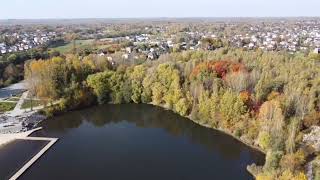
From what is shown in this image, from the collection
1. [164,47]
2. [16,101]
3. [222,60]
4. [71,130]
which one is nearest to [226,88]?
[222,60]


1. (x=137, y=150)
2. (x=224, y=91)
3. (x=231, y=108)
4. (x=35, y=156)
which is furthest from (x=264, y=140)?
(x=35, y=156)

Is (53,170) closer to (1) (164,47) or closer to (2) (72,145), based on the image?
(2) (72,145)

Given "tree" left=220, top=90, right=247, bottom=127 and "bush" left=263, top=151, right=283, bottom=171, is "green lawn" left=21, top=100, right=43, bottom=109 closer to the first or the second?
"tree" left=220, top=90, right=247, bottom=127

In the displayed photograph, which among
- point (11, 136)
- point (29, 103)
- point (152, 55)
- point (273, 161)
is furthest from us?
point (152, 55)

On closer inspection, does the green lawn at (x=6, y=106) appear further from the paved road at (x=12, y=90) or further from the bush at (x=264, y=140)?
the bush at (x=264, y=140)

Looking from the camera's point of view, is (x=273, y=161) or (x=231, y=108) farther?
(x=231, y=108)

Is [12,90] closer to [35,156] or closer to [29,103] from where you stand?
[29,103]
